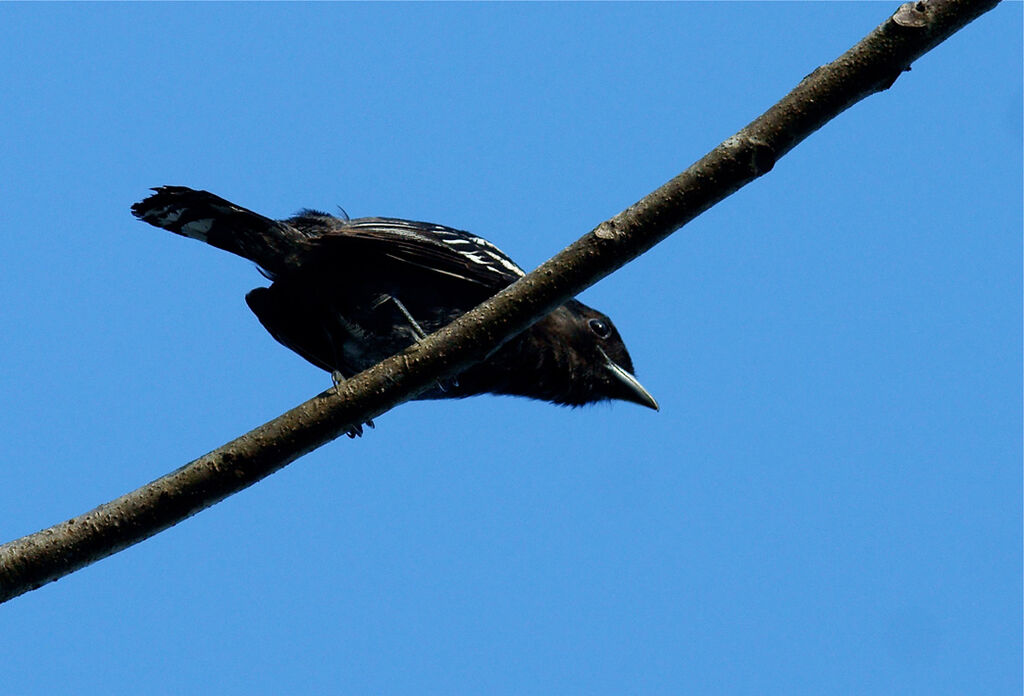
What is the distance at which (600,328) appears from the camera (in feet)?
27.3

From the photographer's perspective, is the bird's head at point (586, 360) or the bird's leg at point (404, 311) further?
the bird's head at point (586, 360)

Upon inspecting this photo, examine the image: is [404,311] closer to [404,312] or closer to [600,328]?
[404,312]

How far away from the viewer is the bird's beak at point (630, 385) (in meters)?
8.27

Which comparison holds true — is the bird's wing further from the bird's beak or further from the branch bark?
the branch bark

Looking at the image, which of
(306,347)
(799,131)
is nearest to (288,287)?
(306,347)

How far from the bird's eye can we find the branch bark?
3.77 meters

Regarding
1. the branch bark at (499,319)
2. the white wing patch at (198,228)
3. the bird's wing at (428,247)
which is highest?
the white wing patch at (198,228)

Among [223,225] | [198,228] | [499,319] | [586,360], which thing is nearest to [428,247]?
[223,225]

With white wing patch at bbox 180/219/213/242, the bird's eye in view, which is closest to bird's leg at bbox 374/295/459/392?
white wing patch at bbox 180/219/213/242

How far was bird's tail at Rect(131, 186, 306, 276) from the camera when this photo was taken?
6.31m

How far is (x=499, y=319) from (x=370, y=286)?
2760 millimetres

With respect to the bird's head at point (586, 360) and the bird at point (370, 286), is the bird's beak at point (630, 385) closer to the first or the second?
the bird's head at point (586, 360)

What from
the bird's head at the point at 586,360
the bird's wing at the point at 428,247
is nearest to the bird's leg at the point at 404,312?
the bird's wing at the point at 428,247

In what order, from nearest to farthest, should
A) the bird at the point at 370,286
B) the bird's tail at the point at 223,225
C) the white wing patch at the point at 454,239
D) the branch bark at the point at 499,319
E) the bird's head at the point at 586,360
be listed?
the branch bark at the point at 499,319, the bird's tail at the point at 223,225, the bird at the point at 370,286, the white wing patch at the point at 454,239, the bird's head at the point at 586,360
